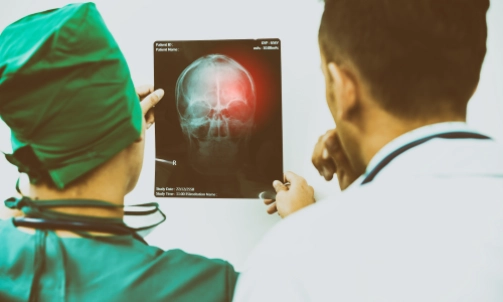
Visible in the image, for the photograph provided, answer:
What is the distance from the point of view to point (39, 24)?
0.73m

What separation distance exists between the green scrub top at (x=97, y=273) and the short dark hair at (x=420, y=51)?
44 centimetres

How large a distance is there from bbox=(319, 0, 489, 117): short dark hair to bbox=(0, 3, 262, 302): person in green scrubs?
419 millimetres

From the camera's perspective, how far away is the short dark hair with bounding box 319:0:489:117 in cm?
63

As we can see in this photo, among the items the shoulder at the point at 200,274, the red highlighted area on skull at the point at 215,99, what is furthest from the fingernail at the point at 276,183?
the shoulder at the point at 200,274

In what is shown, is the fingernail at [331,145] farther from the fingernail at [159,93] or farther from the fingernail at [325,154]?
the fingernail at [159,93]

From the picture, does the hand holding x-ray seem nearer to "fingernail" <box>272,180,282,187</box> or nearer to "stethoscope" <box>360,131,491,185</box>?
"fingernail" <box>272,180,282,187</box>

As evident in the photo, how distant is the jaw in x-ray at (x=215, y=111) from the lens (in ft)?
3.37

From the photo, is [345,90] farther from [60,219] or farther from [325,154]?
[60,219]

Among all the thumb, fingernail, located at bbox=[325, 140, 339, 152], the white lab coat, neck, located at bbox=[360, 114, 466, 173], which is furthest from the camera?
the thumb

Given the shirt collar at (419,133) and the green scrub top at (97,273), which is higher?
the shirt collar at (419,133)

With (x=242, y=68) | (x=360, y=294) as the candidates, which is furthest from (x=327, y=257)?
(x=242, y=68)

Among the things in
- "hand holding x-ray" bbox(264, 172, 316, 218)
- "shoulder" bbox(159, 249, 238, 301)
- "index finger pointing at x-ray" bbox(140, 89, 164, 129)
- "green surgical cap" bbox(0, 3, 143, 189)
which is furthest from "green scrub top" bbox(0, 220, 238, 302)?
"index finger pointing at x-ray" bbox(140, 89, 164, 129)

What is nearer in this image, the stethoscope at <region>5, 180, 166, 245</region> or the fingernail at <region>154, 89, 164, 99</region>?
the stethoscope at <region>5, 180, 166, 245</region>

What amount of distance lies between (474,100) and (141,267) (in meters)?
0.86
